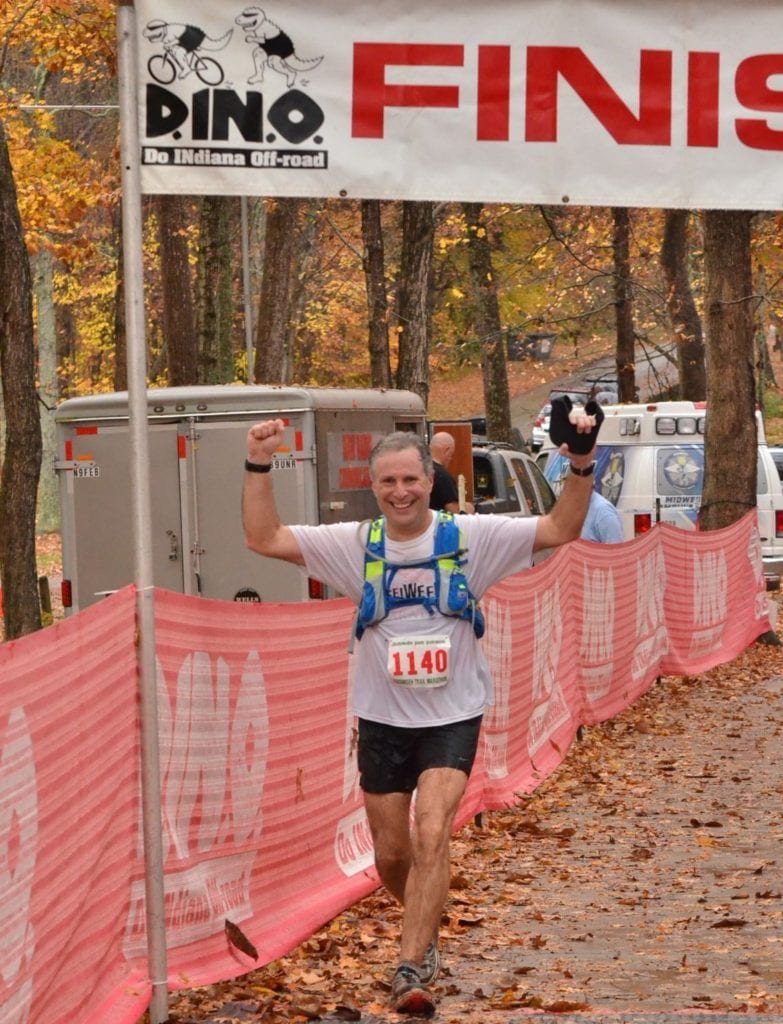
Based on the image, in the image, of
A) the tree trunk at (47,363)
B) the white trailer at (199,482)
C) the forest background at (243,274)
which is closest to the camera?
the white trailer at (199,482)

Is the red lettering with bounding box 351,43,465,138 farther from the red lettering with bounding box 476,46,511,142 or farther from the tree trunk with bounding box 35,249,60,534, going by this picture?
the tree trunk with bounding box 35,249,60,534

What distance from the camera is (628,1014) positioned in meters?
6.46

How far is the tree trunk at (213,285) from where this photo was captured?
1038 inches

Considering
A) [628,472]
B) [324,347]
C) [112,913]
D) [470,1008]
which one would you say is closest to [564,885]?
[470,1008]

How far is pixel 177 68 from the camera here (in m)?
6.75

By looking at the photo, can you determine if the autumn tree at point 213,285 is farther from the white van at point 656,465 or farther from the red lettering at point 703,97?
the red lettering at point 703,97

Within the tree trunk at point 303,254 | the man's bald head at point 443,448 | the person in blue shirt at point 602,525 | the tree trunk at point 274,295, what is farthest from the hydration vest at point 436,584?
the tree trunk at point 303,254

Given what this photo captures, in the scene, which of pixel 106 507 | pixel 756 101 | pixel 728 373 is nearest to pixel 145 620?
pixel 756 101

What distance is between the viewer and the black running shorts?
6777 millimetres

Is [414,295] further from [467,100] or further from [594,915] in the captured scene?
[467,100]

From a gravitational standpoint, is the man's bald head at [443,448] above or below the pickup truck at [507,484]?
above

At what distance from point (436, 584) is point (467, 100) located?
1639 mm

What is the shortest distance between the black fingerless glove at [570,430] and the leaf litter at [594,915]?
5.98 feet

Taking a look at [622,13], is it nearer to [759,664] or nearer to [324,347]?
[759,664]
